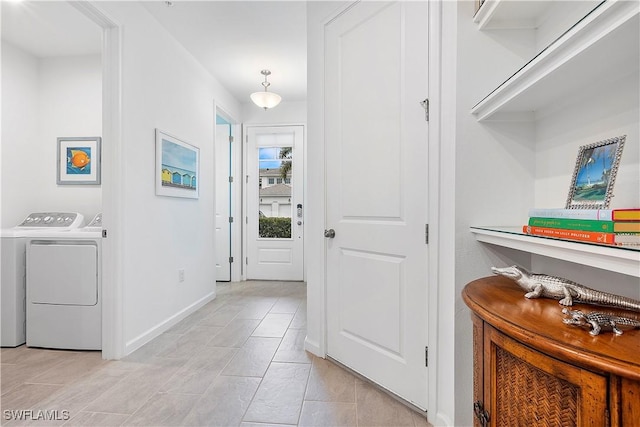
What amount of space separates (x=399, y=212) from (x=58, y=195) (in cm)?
322

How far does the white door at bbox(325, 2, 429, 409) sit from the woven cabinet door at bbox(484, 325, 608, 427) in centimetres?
79

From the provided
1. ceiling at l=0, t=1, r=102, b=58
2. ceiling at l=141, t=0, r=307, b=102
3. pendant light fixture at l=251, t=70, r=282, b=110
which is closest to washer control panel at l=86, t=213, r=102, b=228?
ceiling at l=0, t=1, r=102, b=58

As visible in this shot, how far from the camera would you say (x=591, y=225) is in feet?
2.45

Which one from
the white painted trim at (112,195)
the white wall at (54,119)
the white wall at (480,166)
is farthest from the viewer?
the white wall at (54,119)

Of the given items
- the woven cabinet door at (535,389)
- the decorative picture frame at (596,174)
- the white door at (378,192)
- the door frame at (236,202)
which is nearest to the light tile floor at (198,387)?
the white door at (378,192)

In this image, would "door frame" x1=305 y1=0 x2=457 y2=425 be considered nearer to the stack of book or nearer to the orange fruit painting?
the stack of book

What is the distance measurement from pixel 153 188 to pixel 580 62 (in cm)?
282

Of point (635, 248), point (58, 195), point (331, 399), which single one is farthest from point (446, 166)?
point (58, 195)

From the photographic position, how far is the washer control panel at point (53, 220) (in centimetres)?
280

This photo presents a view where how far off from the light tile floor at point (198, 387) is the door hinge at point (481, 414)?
762mm

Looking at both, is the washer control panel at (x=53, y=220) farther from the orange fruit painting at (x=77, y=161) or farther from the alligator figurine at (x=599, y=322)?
the alligator figurine at (x=599, y=322)

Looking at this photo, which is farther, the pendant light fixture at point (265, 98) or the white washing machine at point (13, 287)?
the pendant light fixture at point (265, 98)

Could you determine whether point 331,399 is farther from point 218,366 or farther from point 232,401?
point 218,366

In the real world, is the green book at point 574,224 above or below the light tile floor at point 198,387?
above
